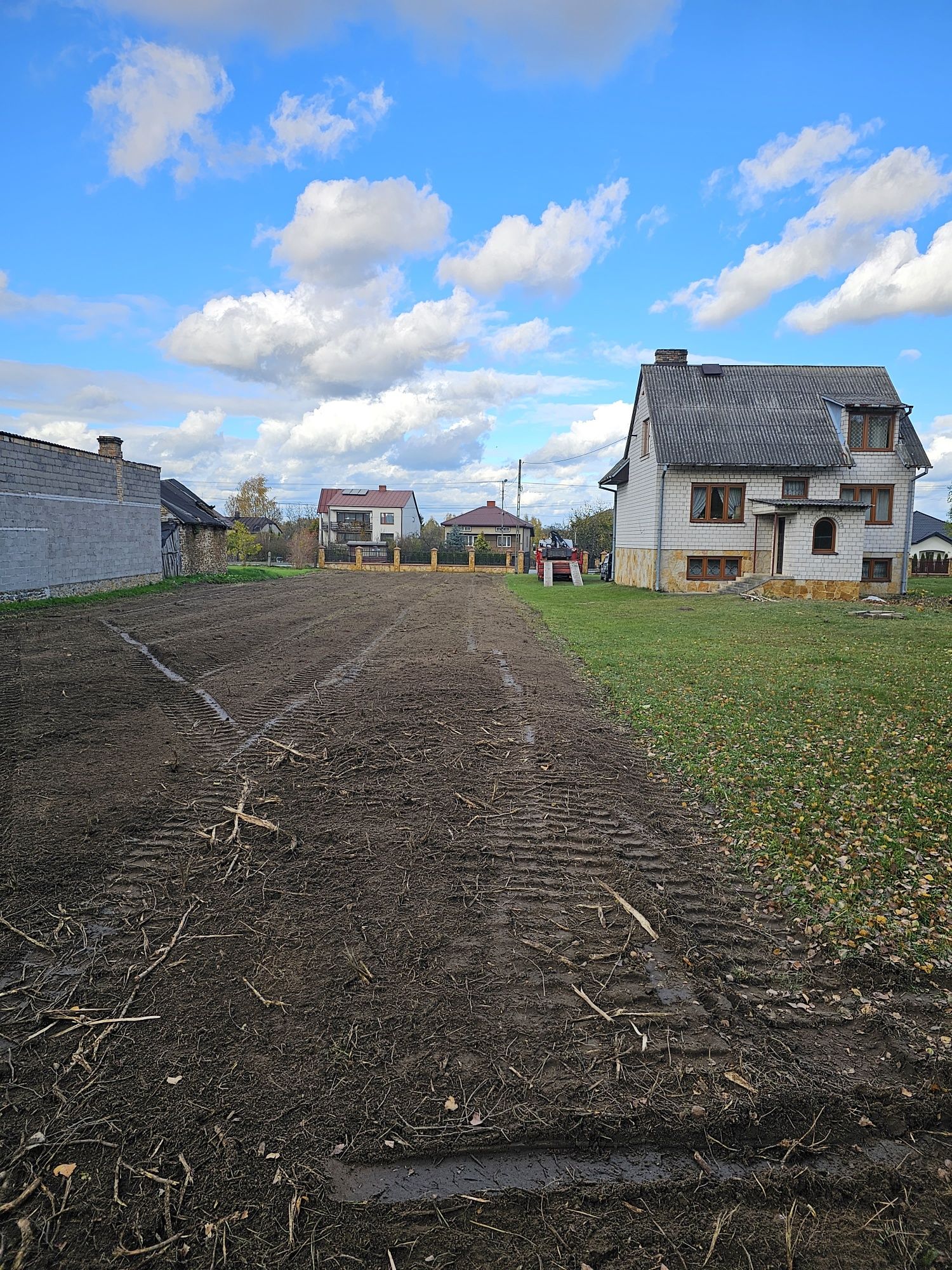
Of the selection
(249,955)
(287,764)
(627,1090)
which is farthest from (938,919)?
(287,764)

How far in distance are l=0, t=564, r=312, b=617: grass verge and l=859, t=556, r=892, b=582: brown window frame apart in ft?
83.9

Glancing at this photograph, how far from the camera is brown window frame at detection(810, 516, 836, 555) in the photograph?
25578 millimetres

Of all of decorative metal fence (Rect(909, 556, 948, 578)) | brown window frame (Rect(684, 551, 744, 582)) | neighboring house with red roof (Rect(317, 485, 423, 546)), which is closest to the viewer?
brown window frame (Rect(684, 551, 744, 582))

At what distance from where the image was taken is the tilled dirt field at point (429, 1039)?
7.82 ft

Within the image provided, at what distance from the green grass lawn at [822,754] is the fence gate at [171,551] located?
77.3 feet

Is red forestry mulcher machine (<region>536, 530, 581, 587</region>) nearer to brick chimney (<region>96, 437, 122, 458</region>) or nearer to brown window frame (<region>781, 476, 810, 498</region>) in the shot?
brown window frame (<region>781, 476, 810, 498</region>)

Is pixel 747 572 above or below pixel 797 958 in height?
above

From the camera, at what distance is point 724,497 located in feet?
88.0

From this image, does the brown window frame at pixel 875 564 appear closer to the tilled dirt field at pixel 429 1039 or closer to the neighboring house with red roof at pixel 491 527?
the tilled dirt field at pixel 429 1039

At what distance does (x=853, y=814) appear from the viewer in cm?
574

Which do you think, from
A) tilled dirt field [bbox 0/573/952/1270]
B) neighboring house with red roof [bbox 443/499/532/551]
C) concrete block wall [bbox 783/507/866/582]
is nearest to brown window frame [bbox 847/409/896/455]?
concrete block wall [bbox 783/507/866/582]

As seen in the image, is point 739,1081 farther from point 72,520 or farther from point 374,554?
point 374,554

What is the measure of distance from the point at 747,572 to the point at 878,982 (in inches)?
975

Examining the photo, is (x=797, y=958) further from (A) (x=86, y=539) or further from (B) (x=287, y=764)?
(A) (x=86, y=539)
